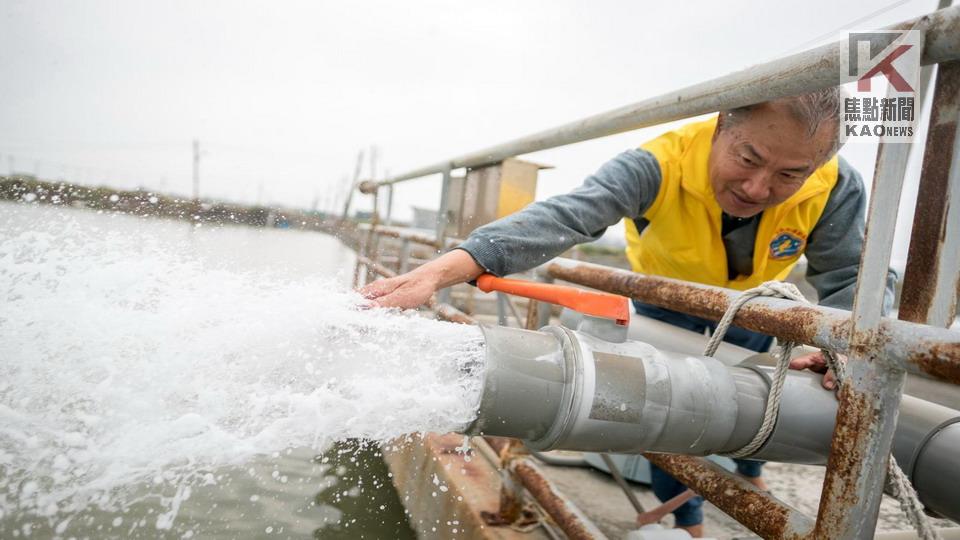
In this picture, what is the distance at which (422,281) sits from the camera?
4.35 ft

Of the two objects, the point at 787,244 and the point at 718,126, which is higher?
the point at 718,126

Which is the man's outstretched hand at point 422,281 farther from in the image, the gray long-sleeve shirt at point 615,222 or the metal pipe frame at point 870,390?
the metal pipe frame at point 870,390

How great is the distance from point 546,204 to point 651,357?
25.9 inches

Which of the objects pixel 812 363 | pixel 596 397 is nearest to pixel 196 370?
pixel 596 397

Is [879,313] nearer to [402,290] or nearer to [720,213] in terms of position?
[402,290]

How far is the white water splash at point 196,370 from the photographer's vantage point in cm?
97

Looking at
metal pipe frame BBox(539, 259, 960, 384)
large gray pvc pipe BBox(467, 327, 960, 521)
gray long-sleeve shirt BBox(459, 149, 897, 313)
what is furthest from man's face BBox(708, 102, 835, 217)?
large gray pvc pipe BBox(467, 327, 960, 521)

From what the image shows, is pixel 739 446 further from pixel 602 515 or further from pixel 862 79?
pixel 602 515

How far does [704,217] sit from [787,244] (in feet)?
1.09

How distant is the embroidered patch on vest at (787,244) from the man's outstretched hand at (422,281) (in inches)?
46.3

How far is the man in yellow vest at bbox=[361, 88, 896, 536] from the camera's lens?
141 centimetres

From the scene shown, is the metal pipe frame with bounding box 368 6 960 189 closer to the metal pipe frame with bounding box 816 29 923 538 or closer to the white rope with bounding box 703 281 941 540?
the metal pipe frame with bounding box 816 29 923 538

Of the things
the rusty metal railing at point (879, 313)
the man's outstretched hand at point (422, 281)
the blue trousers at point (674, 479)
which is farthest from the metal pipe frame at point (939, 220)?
the blue trousers at point (674, 479)

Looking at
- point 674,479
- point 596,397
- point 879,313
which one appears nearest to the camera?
point 879,313
